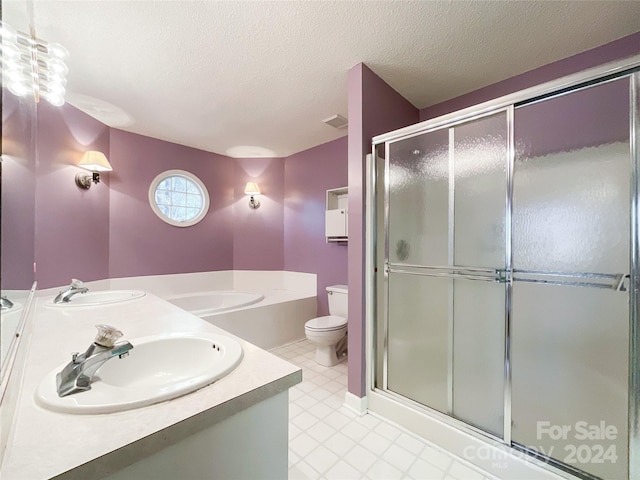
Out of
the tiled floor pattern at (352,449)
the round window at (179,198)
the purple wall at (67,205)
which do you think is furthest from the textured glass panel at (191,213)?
the tiled floor pattern at (352,449)

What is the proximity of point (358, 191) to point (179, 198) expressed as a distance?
2.60 metres

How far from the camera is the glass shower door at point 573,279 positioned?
1184 mm

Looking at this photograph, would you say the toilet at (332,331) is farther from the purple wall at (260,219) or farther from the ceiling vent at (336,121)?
the ceiling vent at (336,121)

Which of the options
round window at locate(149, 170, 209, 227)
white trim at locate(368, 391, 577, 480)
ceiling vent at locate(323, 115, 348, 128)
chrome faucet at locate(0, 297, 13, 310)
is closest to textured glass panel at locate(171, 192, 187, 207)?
round window at locate(149, 170, 209, 227)

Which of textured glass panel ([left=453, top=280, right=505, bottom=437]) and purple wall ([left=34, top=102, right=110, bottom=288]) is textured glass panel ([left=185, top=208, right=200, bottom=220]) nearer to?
purple wall ([left=34, top=102, right=110, bottom=288])

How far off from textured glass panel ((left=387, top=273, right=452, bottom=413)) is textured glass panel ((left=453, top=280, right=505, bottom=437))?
0.23ft

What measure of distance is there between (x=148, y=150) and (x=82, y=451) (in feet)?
11.0

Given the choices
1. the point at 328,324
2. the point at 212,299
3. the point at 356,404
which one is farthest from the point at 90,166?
the point at 356,404

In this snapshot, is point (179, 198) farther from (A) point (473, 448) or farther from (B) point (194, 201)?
(A) point (473, 448)

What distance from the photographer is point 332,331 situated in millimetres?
2412

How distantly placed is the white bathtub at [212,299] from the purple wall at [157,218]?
1.22 ft

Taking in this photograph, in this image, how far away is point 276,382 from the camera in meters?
0.74

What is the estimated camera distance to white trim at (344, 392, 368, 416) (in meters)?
1.82


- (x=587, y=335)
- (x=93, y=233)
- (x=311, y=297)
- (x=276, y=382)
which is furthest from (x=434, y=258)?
(x=93, y=233)
